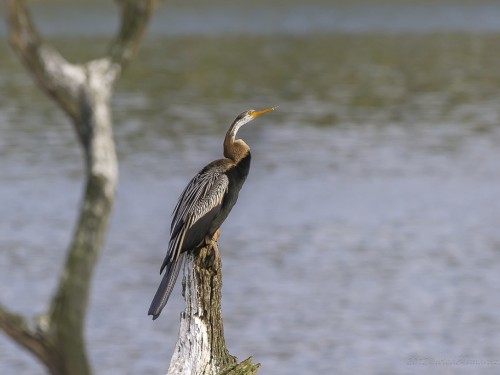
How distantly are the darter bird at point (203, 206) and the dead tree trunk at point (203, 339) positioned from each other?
0.93ft

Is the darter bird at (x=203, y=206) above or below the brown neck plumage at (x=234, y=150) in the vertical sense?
below

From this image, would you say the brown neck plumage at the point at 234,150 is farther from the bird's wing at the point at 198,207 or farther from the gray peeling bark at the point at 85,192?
the gray peeling bark at the point at 85,192

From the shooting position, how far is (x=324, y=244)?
20.1 meters

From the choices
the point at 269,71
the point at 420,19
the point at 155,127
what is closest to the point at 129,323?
the point at 155,127

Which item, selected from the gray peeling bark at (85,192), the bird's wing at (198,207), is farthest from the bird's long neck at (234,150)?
the gray peeling bark at (85,192)

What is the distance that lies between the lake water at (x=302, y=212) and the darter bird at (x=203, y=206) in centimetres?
694

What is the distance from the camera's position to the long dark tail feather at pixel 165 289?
22.6ft

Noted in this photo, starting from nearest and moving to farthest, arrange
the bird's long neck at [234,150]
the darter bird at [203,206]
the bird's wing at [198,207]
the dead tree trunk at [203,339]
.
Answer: the dead tree trunk at [203,339]
the darter bird at [203,206]
the bird's wing at [198,207]
the bird's long neck at [234,150]

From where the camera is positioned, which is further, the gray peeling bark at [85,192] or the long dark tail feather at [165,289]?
the gray peeling bark at [85,192]

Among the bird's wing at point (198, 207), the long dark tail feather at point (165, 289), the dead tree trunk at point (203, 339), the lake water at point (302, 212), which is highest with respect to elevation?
the lake water at point (302, 212)

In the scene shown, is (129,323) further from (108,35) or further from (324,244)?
(108,35)

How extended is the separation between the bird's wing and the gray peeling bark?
44cm

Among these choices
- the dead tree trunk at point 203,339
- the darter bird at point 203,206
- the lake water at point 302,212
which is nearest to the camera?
the dead tree trunk at point 203,339

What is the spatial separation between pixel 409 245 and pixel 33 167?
403 inches
